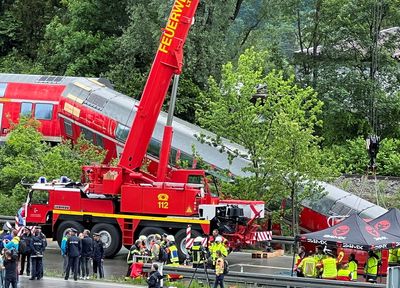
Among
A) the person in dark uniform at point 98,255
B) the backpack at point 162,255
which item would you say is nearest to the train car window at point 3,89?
the person in dark uniform at point 98,255

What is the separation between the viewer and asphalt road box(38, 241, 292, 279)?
28.1 m

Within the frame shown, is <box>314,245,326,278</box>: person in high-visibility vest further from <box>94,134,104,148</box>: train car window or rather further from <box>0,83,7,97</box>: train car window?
<box>0,83,7,97</box>: train car window

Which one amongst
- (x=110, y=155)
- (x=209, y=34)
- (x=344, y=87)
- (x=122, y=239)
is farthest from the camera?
(x=344, y=87)

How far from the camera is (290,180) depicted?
32.9 meters

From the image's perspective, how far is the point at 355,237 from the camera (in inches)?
1015

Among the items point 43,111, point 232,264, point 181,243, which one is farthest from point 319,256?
point 43,111

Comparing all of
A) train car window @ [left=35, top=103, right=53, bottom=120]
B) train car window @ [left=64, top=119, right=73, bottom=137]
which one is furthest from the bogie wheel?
train car window @ [left=35, top=103, right=53, bottom=120]

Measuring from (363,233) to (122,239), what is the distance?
804 centimetres

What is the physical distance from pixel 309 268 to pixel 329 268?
0.56 m

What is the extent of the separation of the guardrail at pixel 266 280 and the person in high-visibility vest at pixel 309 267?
1397mm

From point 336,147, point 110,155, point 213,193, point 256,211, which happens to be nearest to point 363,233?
point 256,211

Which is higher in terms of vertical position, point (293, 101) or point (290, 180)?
point (293, 101)

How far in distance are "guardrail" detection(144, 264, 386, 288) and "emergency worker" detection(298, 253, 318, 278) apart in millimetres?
1395

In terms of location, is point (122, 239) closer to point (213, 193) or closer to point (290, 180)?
point (213, 193)
